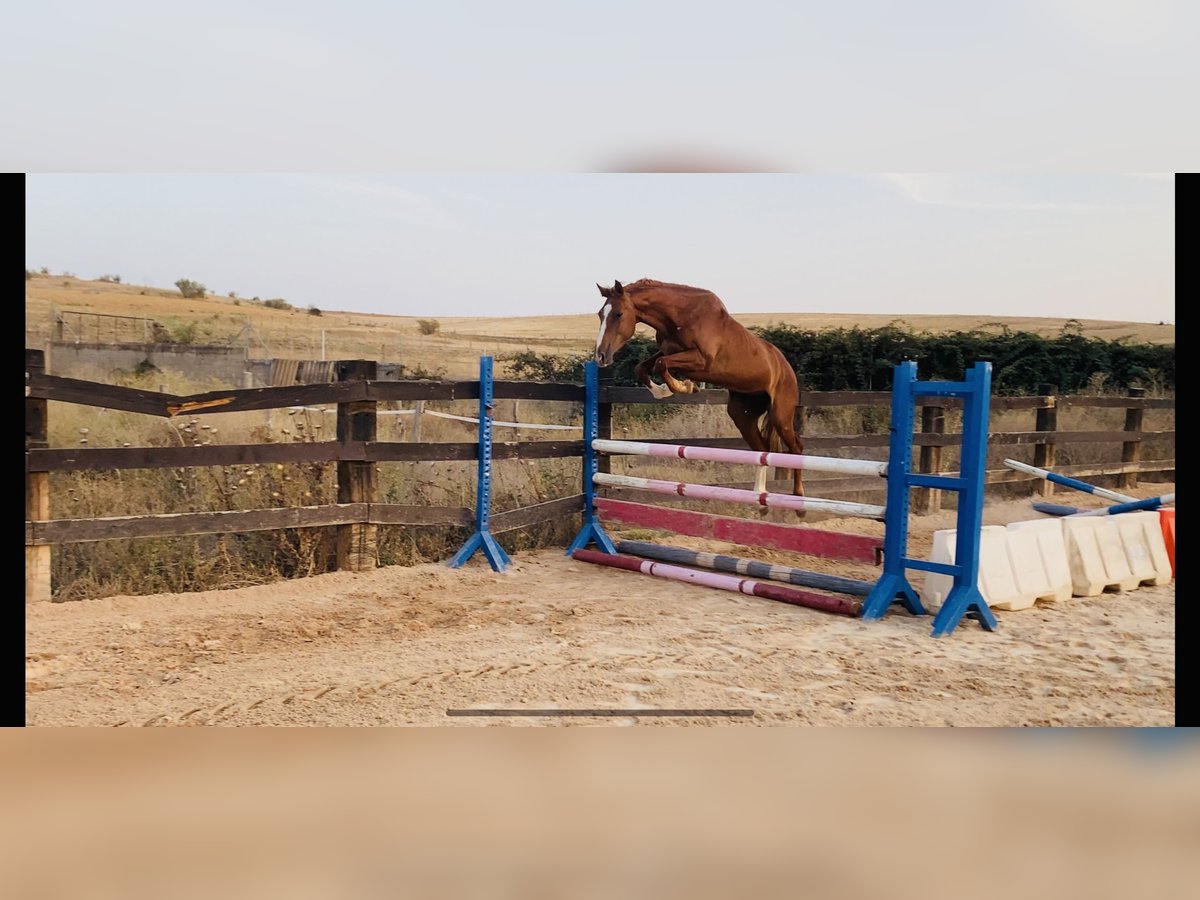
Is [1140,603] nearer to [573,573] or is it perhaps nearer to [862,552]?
[862,552]

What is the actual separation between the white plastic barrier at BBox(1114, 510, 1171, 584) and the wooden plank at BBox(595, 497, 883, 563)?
5.06 ft

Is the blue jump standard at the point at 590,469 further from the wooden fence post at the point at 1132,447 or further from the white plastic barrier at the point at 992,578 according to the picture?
the wooden fence post at the point at 1132,447

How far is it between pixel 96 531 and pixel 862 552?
3.78 m

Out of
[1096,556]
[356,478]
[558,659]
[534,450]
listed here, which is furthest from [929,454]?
[558,659]

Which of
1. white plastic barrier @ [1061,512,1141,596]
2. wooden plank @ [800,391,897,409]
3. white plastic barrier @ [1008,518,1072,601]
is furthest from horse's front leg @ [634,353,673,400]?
white plastic barrier @ [1061,512,1141,596]

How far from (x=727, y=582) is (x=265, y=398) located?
9.04ft

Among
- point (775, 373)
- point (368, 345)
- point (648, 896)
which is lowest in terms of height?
point (648, 896)

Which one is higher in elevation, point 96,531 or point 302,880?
point 96,531

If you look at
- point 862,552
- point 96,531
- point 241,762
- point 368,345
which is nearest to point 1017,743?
point 862,552

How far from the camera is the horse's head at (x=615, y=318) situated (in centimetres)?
585

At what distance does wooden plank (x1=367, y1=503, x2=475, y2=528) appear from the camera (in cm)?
550

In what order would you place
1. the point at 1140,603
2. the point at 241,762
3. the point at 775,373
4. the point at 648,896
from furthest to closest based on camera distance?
the point at 775,373
the point at 1140,603
the point at 241,762
the point at 648,896

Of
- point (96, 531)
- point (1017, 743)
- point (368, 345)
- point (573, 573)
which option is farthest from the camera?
point (368, 345)

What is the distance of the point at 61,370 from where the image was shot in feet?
44.9
